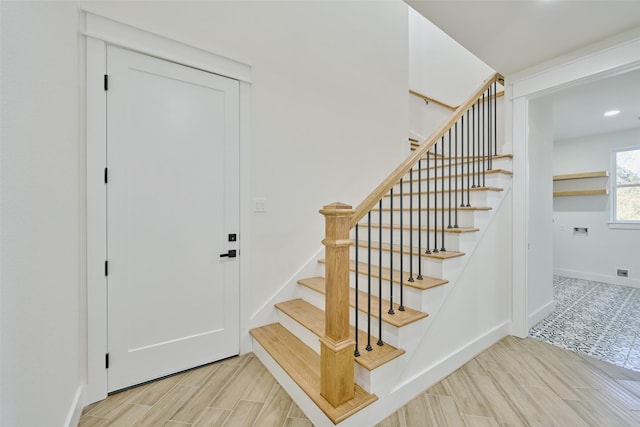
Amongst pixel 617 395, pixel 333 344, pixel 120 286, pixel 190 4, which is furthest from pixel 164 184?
pixel 617 395

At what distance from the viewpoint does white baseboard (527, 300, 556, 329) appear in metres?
2.78

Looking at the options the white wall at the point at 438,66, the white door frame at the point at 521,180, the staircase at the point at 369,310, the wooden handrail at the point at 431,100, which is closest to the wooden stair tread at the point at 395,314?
the staircase at the point at 369,310

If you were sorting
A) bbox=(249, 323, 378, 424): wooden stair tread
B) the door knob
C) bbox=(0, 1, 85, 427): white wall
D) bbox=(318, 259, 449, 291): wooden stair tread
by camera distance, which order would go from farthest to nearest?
1. the door knob
2. bbox=(318, 259, 449, 291): wooden stair tread
3. bbox=(249, 323, 378, 424): wooden stair tread
4. bbox=(0, 1, 85, 427): white wall

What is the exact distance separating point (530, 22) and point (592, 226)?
456cm

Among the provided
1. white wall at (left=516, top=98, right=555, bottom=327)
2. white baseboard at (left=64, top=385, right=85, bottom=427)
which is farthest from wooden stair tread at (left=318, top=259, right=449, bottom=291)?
white baseboard at (left=64, top=385, right=85, bottom=427)

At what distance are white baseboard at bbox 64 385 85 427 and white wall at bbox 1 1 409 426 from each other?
0.06 meters

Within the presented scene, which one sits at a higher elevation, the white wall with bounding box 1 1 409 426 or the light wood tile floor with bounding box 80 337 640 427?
the white wall with bounding box 1 1 409 426

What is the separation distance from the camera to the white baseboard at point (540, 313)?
2775 mm

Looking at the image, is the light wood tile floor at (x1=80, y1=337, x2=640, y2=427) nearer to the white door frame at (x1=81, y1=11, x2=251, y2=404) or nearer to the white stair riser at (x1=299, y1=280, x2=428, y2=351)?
the white door frame at (x1=81, y1=11, x2=251, y2=404)

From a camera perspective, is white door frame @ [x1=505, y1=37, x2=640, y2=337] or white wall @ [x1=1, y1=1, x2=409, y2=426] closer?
white wall @ [x1=1, y1=1, x2=409, y2=426]

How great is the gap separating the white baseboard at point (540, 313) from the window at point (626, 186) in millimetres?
2710

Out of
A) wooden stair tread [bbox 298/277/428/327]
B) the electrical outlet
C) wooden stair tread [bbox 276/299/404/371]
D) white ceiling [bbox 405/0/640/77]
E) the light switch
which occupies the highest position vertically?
white ceiling [bbox 405/0/640/77]

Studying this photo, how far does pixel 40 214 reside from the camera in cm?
108

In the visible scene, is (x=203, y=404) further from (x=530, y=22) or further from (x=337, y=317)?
(x=530, y=22)
